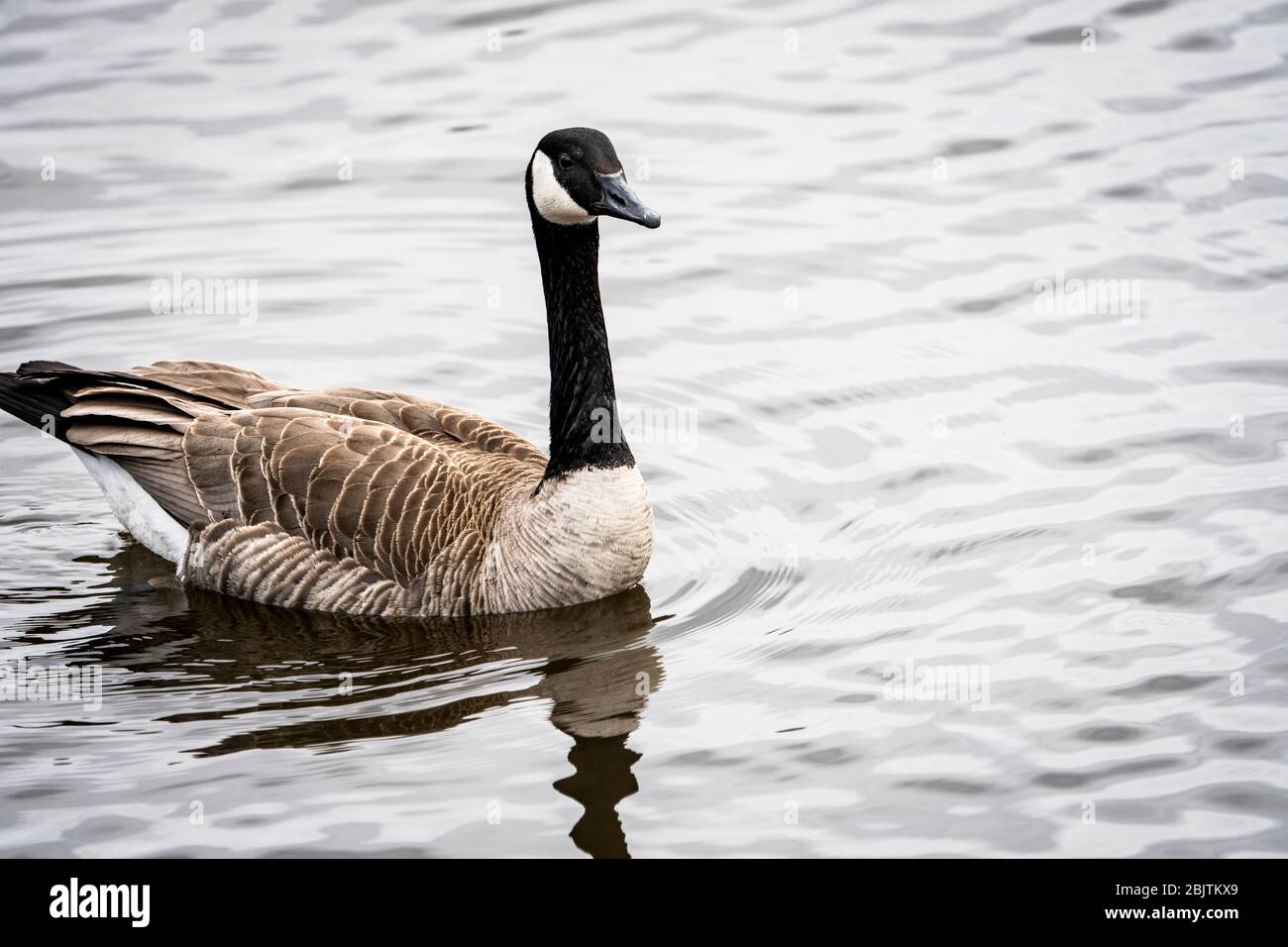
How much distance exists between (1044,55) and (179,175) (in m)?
8.88

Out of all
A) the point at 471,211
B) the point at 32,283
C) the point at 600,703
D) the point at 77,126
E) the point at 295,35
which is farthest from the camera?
the point at 295,35

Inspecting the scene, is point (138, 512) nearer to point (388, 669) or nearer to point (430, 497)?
point (430, 497)

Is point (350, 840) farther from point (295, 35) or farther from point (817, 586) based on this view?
point (295, 35)

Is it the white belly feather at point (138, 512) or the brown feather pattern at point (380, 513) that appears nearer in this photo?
the brown feather pattern at point (380, 513)

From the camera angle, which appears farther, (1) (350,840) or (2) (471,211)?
(2) (471,211)

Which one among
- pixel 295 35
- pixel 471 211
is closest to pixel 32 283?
pixel 471 211

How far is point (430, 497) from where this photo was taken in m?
10.6

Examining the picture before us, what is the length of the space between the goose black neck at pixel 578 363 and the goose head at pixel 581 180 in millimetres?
251

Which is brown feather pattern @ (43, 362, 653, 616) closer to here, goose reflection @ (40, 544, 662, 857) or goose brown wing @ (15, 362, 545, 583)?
goose brown wing @ (15, 362, 545, 583)

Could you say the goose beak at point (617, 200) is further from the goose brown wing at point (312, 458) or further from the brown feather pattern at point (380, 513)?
the goose brown wing at point (312, 458)

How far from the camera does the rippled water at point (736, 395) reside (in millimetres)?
8875

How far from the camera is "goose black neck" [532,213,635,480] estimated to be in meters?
10.7

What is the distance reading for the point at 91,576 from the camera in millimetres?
11516

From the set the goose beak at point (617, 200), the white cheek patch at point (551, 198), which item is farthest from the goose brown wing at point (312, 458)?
the goose beak at point (617, 200)
